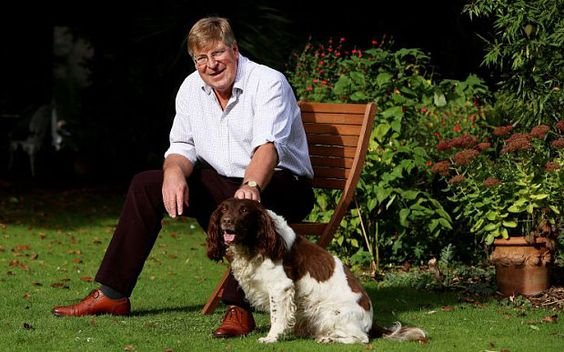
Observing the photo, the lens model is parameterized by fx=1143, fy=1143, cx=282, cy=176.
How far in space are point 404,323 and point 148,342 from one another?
4.84ft

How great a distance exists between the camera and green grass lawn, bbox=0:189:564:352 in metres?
5.51

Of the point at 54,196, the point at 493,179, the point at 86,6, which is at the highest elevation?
the point at 86,6

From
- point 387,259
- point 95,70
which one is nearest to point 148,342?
point 387,259

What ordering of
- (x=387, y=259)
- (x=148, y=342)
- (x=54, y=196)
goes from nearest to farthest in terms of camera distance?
(x=148, y=342) < (x=387, y=259) < (x=54, y=196)

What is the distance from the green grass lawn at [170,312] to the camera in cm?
551

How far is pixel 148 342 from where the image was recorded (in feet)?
18.2

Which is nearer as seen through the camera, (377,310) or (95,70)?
(377,310)

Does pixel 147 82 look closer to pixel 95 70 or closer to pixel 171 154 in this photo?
pixel 95 70

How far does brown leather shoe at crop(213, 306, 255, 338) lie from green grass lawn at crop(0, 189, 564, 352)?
6 centimetres

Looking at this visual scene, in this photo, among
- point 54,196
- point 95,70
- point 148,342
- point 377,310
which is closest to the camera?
point 148,342

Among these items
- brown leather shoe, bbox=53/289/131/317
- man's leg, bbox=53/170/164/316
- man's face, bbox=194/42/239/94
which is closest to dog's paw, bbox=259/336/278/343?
man's leg, bbox=53/170/164/316

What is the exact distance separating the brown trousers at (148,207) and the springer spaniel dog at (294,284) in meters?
0.55

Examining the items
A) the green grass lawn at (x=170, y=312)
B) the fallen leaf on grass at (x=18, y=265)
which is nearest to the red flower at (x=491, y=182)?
the green grass lawn at (x=170, y=312)

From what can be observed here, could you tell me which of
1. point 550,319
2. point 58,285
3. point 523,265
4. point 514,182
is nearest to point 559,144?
point 514,182
